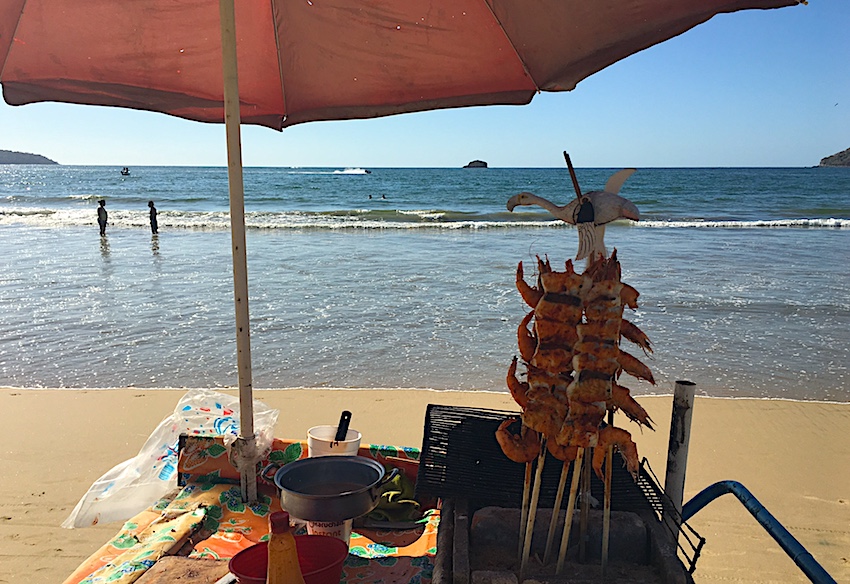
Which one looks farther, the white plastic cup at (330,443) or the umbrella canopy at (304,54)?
the white plastic cup at (330,443)

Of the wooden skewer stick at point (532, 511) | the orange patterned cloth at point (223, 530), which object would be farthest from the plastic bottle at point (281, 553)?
the orange patterned cloth at point (223, 530)

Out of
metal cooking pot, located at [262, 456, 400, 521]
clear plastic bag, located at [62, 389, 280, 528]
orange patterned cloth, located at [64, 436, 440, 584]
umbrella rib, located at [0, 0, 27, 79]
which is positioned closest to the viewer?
metal cooking pot, located at [262, 456, 400, 521]

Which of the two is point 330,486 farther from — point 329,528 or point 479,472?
point 479,472

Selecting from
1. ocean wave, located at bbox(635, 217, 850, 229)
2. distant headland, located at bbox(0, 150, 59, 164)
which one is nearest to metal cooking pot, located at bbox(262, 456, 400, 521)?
ocean wave, located at bbox(635, 217, 850, 229)

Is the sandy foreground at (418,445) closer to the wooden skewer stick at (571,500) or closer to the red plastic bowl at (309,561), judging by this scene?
the red plastic bowl at (309,561)

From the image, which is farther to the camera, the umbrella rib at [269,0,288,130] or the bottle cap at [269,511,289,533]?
the umbrella rib at [269,0,288,130]

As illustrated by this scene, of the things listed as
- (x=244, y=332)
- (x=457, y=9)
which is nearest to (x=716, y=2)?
(x=457, y=9)

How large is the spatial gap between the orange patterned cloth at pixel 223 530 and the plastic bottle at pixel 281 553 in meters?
0.72

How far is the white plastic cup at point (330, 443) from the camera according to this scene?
2.82 meters

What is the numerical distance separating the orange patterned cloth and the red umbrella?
7.2 inches

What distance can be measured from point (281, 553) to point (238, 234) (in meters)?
1.48

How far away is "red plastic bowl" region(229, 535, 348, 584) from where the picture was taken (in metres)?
1.93

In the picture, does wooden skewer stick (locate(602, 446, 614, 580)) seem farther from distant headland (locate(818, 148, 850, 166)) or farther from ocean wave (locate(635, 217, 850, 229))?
distant headland (locate(818, 148, 850, 166))

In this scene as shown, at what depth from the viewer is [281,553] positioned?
166 cm
